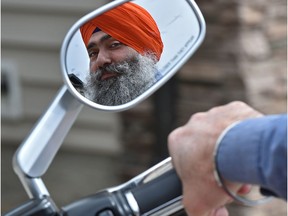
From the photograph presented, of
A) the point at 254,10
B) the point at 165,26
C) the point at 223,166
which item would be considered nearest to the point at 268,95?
the point at 254,10

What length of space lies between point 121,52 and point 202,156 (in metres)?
0.31

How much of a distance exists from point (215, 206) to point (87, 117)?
12.2 ft

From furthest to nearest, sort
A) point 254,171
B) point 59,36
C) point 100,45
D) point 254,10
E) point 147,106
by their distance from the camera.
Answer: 1. point 59,36
2. point 147,106
3. point 254,10
4. point 100,45
5. point 254,171

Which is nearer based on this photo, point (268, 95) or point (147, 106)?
point (268, 95)

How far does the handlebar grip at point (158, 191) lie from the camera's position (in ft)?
4.57

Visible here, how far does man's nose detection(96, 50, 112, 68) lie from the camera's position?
143 cm

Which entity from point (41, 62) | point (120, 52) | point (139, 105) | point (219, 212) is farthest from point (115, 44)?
point (41, 62)

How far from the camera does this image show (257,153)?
1107mm

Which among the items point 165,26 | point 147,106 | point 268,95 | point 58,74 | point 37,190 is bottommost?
point 37,190

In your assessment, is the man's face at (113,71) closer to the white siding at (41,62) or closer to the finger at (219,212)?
the finger at (219,212)

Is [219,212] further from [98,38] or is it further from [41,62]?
[41,62]

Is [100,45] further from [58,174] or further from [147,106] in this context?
[58,174]

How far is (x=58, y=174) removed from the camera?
5070mm

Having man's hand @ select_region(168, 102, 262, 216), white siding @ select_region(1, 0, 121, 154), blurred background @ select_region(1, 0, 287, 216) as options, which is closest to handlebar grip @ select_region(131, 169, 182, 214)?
man's hand @ select_region(168, 102, 262, 216)
